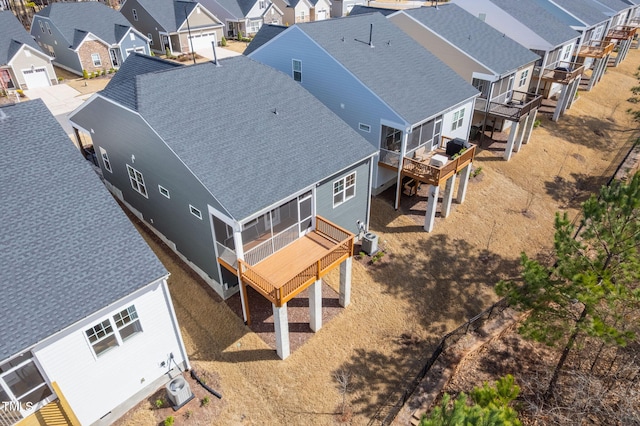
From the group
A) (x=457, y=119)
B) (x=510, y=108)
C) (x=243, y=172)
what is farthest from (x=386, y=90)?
(x=510, y=108)

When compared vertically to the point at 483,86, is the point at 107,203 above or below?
above

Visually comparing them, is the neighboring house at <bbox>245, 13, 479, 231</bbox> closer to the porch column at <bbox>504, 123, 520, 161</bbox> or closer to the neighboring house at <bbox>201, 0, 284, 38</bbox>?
the porch column at <bbox>504, 123, 520, 161</bbox>

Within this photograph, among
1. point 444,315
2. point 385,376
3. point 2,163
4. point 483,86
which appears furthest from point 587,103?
point 2,163

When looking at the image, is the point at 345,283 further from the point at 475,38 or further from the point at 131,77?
the point at 475,38

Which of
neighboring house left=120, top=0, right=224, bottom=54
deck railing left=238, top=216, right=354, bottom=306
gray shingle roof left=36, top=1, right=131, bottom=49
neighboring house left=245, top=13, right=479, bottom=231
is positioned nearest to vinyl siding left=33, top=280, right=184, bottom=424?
deck railing left=238, top=216, right=354, bottom=306

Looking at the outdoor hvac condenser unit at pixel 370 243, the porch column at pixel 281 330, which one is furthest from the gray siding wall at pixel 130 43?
the porch column at pixel 281 330

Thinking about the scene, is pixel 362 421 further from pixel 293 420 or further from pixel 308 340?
pixel 308 340
